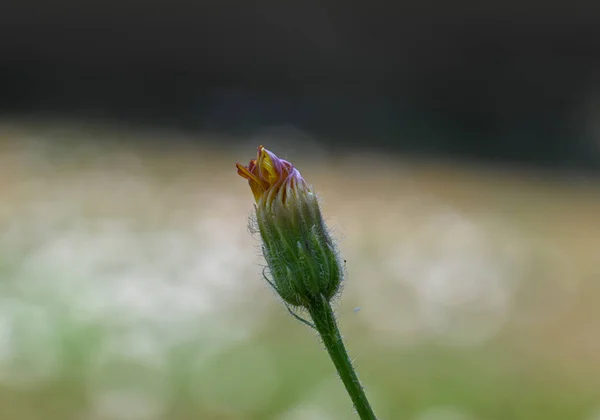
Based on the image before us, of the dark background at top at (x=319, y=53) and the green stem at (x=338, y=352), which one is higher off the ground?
the dark background at top at (x=319, y=53)

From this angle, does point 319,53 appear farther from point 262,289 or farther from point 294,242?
point 294,242

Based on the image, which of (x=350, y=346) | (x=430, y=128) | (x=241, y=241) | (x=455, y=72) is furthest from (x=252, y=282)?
(x=455, y=72)

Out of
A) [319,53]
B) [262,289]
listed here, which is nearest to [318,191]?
[262,289]

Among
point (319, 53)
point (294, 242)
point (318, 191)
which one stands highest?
point (319, 53)

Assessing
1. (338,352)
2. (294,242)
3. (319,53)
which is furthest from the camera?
(319,53)

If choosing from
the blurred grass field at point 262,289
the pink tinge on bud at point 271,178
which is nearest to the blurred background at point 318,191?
the blurred grass field at point 262,289

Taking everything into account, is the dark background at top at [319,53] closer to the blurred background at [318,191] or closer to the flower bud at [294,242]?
the blurred background at [318,191]
